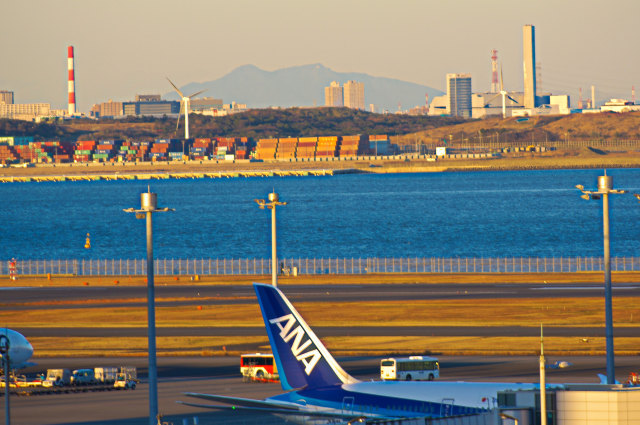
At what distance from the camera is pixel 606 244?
39.9m

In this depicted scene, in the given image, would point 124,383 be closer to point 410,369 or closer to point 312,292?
point 410,369

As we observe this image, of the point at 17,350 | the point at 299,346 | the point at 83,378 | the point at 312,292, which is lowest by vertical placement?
the point at 83,378

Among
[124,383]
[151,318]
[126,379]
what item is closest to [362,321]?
[126,379]

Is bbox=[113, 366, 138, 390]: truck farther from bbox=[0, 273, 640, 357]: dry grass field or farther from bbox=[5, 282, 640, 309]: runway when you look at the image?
bbox=[5, 282, 640, 309]: runway

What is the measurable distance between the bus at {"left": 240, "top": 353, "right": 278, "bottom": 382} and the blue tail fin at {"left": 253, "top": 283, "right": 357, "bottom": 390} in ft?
56.1

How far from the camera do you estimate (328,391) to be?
32188 mm

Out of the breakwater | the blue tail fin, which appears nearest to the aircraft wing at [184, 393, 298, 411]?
the blue tail fin

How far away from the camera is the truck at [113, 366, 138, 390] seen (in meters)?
49.2

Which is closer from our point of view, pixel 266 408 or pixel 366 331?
pixel 266 408

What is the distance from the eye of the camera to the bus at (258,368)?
50188mm

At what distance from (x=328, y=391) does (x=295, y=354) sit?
1.76 metres

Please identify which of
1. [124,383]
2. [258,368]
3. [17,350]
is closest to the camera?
[17,350]

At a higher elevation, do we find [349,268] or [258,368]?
[349,268]

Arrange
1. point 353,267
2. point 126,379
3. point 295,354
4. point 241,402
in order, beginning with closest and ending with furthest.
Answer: point 241,402 → point 295,354 → point 126,379 → point 353,267
